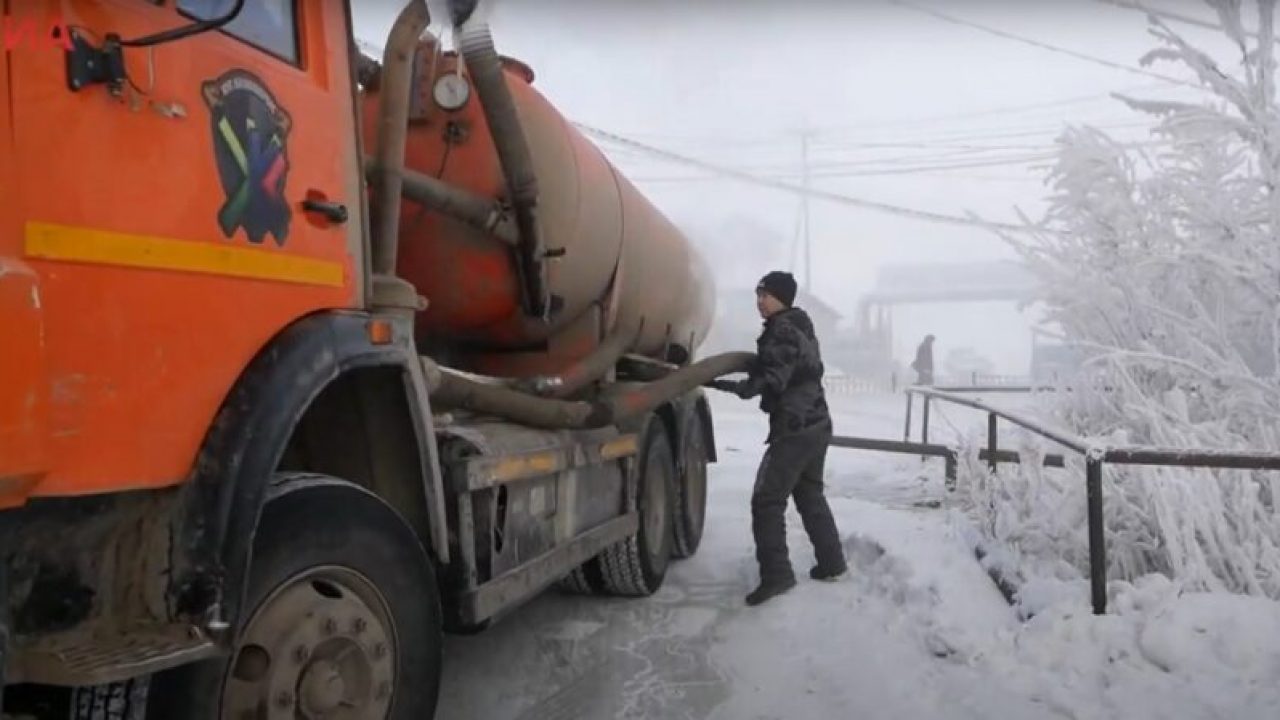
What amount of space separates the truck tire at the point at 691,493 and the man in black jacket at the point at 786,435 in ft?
2.88

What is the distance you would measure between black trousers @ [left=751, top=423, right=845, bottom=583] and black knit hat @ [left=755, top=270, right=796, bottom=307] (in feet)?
2.59

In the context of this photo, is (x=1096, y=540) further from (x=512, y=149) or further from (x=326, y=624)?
(x=326, y=624)

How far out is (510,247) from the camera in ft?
12.7

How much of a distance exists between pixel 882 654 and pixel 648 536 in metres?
1.57

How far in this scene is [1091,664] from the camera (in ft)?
11.8

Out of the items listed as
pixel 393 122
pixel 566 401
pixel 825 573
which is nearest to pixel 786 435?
pixel 825 573

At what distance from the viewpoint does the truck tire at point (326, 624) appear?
2031 millimetres

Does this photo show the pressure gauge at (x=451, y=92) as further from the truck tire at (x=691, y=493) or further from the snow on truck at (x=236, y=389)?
the truck tire at (x=691, y=493)

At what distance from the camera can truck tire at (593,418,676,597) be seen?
499 centimetres

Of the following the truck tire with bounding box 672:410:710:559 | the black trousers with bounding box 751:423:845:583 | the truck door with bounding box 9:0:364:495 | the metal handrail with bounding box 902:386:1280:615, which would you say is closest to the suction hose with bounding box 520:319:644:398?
the black trousers with bounding box 751:423:845:583

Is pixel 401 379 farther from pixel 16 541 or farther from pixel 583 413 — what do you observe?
pixel 583 413

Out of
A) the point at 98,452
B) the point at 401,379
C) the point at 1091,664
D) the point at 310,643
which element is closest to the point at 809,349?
the point at 1091,664

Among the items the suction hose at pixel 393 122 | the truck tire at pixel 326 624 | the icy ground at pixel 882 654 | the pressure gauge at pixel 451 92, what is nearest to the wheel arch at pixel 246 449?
the truck tire at pixel 326 624

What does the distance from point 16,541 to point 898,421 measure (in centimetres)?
1661
